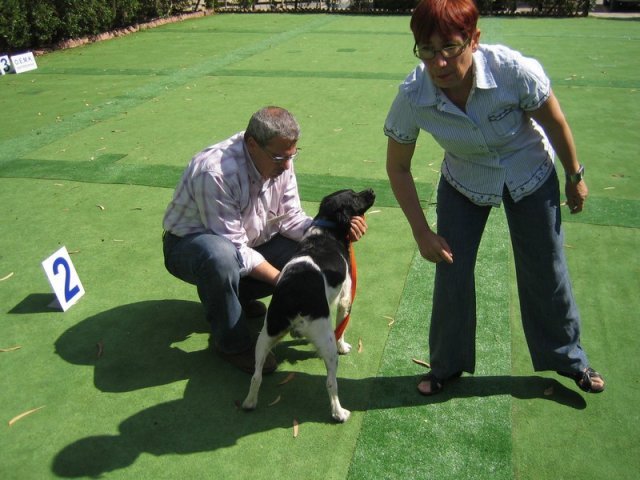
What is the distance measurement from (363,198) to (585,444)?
1654 millimetres

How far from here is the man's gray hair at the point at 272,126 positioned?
283 centimetres

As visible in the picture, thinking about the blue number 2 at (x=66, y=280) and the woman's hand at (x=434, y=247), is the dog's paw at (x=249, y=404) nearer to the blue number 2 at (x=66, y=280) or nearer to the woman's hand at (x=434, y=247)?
the woman's hand at (x=434, y=247)

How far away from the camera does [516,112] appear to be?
235 cm

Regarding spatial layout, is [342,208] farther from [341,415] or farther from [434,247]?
[341,415]

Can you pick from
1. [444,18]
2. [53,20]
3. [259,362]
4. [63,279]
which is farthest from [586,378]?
[53,20]

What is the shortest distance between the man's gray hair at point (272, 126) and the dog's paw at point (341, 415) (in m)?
1.35

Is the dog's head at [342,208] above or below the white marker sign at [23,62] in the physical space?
above

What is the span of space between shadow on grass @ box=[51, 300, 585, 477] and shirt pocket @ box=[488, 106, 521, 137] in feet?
4.44

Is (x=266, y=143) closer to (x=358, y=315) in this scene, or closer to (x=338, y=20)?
(x=358, y=315)

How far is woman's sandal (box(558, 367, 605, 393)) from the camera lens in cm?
285

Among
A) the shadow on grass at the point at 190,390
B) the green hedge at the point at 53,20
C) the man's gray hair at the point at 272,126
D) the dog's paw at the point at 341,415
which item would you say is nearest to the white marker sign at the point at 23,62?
the green hedge at the point at 53,20

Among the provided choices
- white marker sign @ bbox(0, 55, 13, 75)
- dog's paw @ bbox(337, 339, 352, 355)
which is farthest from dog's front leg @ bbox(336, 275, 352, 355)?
white marker sign @ bbox(0, 55, 13, 75)

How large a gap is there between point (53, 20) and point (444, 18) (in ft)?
44.8

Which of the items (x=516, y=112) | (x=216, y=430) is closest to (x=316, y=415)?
(x=216, y=430)
